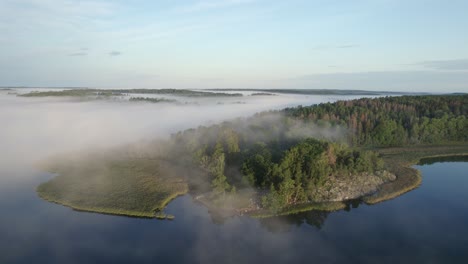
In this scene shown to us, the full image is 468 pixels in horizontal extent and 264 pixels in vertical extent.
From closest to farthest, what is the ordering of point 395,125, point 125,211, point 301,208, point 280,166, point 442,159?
point 125,211 < point 301,208 < point 280,166 < point 442,159 < point 395,125

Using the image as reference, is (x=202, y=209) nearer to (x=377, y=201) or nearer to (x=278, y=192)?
(x=278, y=192)

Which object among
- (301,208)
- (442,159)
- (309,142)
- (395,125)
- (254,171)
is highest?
(309,142)

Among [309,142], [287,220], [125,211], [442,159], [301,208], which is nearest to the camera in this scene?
[287,220]

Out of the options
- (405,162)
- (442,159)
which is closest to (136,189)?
(405,162)

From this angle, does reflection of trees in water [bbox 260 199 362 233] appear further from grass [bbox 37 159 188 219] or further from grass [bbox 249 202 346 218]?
grass [bbox 37 159 188 219]

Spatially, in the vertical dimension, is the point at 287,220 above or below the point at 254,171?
below

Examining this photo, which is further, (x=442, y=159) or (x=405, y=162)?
(x=442, y=159)

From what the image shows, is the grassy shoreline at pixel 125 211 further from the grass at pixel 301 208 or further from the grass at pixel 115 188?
the grass at pixel 301 208

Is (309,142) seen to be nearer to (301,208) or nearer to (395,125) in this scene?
(301,208)
